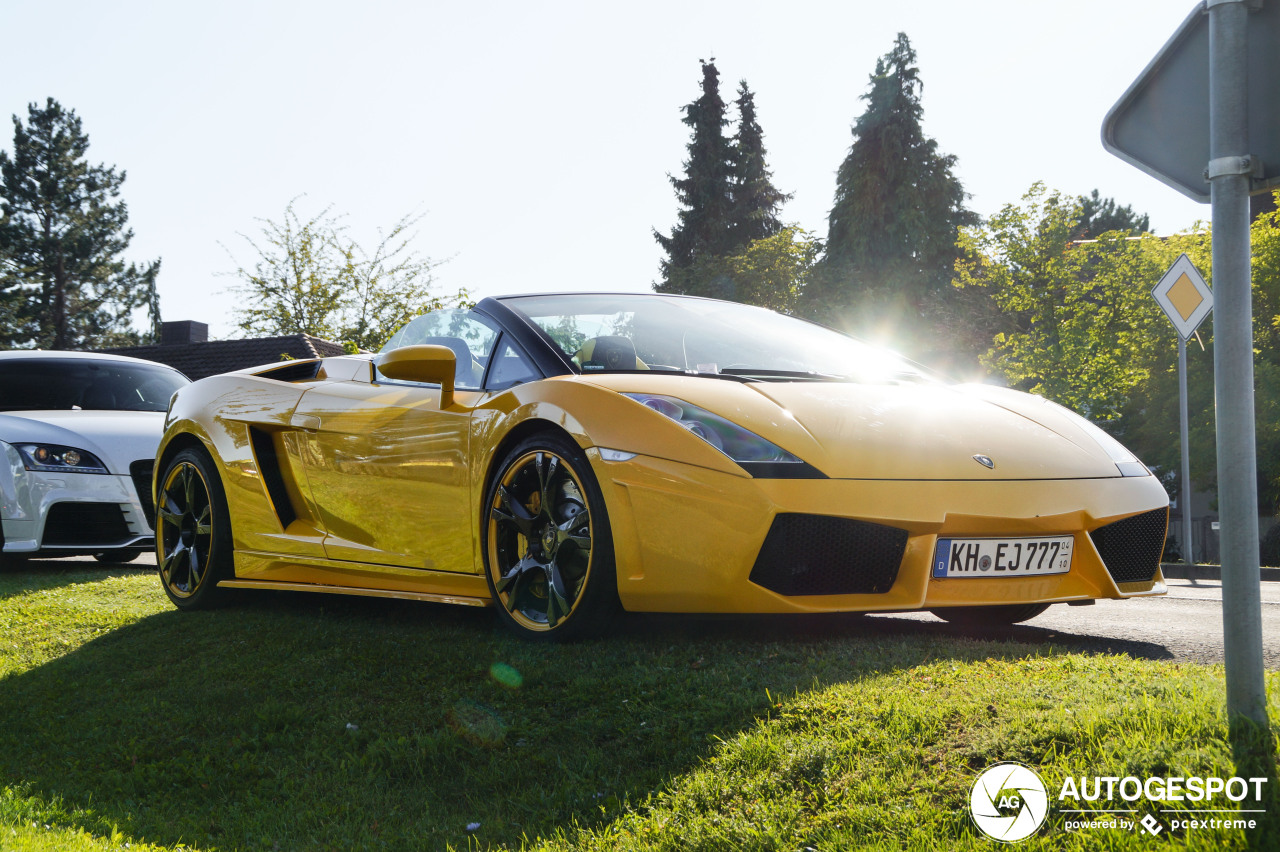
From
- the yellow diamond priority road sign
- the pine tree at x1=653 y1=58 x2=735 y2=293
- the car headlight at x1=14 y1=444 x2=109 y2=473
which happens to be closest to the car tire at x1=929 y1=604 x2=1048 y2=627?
the car headlight at x1=14 y1=444 x2=109 y2=473

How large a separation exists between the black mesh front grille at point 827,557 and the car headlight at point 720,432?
213 mm

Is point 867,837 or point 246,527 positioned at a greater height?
point 246,527

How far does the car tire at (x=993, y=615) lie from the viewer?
4.50m

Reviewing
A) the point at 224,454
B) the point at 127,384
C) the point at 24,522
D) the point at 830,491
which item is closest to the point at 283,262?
the point at 127,384

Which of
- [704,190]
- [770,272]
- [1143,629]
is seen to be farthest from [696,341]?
[704,190]

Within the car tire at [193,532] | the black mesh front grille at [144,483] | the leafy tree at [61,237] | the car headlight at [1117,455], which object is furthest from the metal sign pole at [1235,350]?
the leafy tree at [61,237]

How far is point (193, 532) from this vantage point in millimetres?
5766

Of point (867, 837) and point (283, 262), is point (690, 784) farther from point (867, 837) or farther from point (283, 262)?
point (283, 262)

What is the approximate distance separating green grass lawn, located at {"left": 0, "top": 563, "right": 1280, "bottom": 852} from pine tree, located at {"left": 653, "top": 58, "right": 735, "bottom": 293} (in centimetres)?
4965

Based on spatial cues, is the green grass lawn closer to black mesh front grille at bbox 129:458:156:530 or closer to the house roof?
black mesh front grille at bbox 129:458:156:530

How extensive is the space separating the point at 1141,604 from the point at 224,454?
15.7 ft

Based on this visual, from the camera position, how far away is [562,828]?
99.1 inches

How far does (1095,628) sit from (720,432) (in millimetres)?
2058

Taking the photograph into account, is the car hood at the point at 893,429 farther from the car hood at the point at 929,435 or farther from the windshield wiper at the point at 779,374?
the windshield wiper at the point at 779,374
